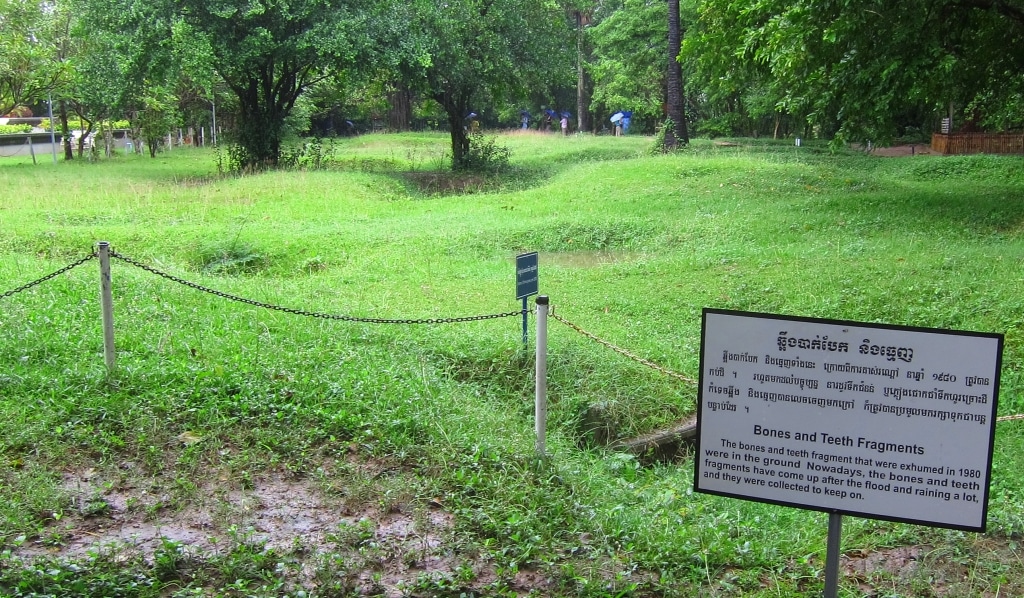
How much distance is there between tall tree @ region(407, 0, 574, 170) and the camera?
942 inches

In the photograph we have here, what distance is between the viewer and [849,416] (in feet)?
10.3

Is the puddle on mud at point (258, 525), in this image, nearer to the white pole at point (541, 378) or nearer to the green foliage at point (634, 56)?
the white pole at point (541, 378)

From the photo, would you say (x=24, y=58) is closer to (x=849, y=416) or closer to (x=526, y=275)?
(x=526, y=275)

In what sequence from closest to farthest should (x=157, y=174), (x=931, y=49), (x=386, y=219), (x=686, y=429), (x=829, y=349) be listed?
(x=829, y=349)
(x=686, y=429)
(x=931, y=49)
(x=386, y=219)
(x=157, y=174)

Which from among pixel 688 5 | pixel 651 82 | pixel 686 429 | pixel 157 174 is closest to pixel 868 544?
pixel 686 429

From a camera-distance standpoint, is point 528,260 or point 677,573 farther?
point 528,260

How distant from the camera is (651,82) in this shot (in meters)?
42.0

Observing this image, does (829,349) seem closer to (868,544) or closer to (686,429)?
(868,544)

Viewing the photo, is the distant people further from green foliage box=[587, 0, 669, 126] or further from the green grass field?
the green grass field

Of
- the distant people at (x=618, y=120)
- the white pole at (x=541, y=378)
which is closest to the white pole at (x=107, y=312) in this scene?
the white pole at (x=541, y=378)

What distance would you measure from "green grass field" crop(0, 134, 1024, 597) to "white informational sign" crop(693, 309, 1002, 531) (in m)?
1.02

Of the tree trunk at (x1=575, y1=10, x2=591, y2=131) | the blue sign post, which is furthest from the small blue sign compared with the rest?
the tree trunk at (x1=575, y1=10, x2=591, y2=131)

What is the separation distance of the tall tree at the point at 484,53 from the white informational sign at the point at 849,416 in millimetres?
20233

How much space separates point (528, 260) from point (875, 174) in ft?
53.0
